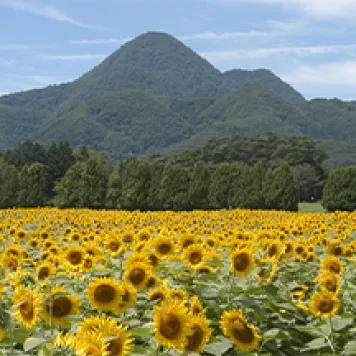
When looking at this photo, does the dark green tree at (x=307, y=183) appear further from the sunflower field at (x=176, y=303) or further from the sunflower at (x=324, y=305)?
the sunflower at (x=324, y=305)

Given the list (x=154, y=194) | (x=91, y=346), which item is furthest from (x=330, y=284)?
(x=154, y=194)

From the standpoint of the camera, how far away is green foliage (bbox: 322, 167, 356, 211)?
4084cm

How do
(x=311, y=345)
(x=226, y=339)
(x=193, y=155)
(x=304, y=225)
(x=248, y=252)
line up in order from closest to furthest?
(x=226, y=339) → (x=311, y=345) → (x=248, y=252) → (x=304, y=225) → (x=193, y=155)

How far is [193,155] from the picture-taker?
261ft

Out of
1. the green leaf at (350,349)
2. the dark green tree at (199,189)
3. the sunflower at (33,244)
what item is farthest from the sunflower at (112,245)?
the dark green tree at (199,189)

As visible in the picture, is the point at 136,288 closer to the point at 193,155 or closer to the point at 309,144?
the point at 193,155

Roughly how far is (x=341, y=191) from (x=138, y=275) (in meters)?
39.0

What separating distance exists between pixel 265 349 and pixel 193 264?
0.97 m

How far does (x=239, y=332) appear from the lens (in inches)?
139

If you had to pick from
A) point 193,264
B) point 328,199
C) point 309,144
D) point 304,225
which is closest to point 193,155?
point 309,144

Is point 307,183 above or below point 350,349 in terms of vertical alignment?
below

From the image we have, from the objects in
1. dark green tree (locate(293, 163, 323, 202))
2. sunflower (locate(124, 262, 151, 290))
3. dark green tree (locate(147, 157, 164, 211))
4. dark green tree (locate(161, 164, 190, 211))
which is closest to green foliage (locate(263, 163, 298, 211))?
dark green tree (locate(161, 164, 190, 211))

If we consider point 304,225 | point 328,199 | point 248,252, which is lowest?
point 328,199

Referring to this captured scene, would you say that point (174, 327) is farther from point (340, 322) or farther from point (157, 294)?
point (340, 322)
